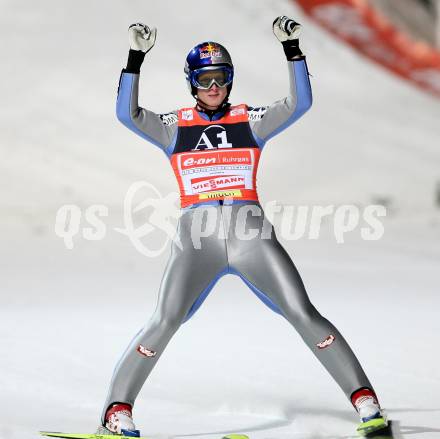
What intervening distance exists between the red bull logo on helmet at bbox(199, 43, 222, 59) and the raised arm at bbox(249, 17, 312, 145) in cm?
30

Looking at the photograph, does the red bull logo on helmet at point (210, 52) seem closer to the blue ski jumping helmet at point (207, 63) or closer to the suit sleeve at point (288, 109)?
the blue ski jumping helmet at point (207, 63)

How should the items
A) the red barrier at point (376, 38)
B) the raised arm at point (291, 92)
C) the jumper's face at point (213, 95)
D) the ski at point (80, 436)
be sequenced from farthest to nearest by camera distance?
the red barrier at point (376, 38), the jumper's face at point (213, 95), the raised arm at point (291, 92), the ski at point (80, 436)

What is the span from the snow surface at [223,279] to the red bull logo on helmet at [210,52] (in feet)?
6.13

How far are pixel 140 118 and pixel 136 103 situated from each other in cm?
8

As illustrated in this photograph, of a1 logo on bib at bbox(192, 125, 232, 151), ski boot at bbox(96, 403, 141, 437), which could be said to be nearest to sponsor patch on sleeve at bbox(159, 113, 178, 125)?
a1 logo on bib at bbox(192, 125, 232, 151)

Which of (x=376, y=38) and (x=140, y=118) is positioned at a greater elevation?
(x=376, y=38)

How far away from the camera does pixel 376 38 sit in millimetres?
22094

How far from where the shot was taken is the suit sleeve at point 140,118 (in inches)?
169

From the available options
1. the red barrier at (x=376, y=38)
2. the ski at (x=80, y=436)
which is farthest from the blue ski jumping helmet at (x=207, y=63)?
the red barrier at (x=376, y=38)

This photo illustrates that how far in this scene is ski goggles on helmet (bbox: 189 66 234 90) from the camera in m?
4.36

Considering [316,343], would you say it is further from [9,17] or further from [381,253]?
[9,17]

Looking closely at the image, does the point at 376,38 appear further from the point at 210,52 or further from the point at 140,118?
the point at 140,118

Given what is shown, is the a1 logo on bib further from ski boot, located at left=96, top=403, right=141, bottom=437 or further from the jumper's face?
ski boot, located at left=96, top=403, right=141, bottom=437

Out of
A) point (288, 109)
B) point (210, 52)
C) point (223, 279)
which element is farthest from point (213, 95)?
point (223, 279)
